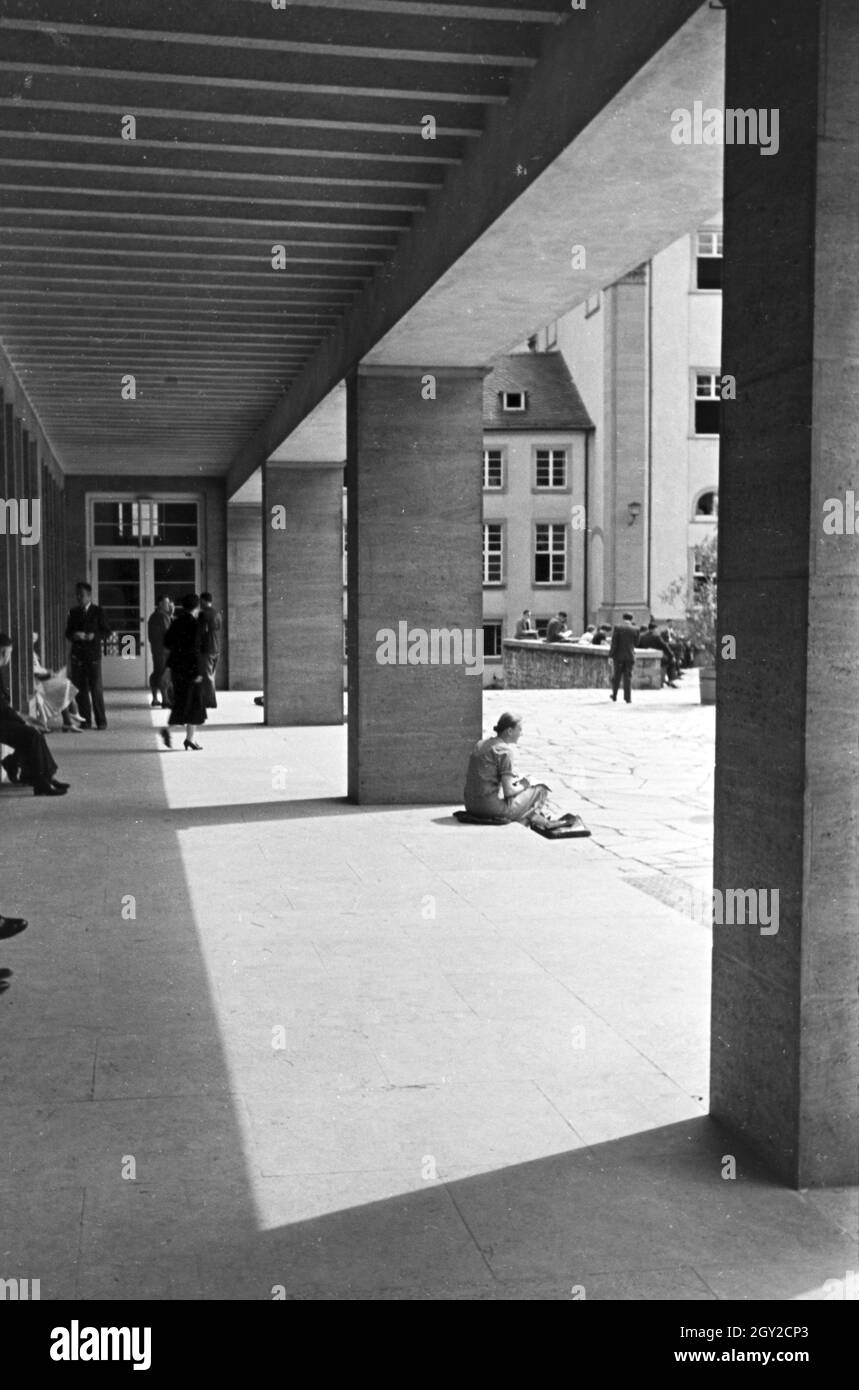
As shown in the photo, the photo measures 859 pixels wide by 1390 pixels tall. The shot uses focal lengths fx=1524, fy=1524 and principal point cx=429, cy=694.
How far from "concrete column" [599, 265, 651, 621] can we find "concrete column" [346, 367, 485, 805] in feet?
118

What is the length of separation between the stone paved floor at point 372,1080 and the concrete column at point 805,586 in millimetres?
355

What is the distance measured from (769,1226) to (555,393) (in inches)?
2048

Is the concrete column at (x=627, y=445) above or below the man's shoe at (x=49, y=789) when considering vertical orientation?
above

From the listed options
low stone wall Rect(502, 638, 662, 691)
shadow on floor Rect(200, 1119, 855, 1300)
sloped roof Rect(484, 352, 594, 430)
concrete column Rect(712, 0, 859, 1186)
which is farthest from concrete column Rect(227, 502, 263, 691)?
sloped roof Rect(484, 352, 594, 430)

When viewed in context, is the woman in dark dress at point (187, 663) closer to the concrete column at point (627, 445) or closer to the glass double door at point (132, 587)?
the glass double door at point (132, 587)

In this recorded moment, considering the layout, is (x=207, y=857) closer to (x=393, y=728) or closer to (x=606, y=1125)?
(x=393, y=728)

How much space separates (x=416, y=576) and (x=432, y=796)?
1.83 meters

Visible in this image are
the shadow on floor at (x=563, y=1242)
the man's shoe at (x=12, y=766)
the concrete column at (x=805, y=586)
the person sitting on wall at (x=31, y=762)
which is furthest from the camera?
the man's shoe at (x=12, y=766)

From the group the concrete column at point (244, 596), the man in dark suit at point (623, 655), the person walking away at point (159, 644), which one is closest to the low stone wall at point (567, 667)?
the man in dark suit at point (623, 655)

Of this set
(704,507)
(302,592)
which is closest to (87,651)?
(302,592)

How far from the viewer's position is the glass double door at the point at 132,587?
29.4m

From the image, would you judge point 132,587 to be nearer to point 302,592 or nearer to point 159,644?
point 159,644

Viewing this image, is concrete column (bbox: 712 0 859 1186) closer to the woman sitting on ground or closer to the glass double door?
the woman sitting on ground

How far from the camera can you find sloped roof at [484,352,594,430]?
53.3 metres
